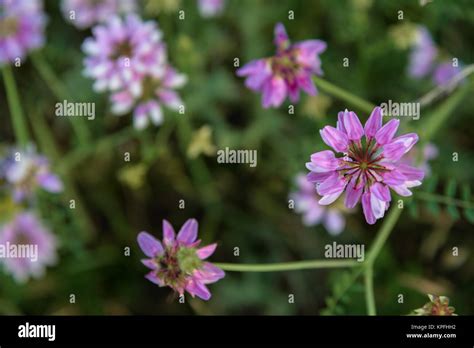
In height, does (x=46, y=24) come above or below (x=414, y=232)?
above

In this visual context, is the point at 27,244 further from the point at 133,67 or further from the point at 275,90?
the point at 275,90

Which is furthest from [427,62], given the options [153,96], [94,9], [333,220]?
[94,9]

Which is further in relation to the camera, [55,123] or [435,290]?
[55,123]

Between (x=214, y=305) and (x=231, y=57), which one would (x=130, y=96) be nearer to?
(x=231, y=57)

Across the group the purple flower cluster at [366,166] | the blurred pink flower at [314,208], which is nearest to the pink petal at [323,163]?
the purple flower cluster at [366,166]

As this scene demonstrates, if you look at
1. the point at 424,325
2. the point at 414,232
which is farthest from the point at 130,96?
the point at 414,232

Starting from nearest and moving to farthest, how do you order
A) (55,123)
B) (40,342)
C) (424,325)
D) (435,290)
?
1. (424,325)
2. (40,342)
3. (435,290)
4. (55,123)

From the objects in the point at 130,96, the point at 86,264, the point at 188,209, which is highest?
the point at 130,96
